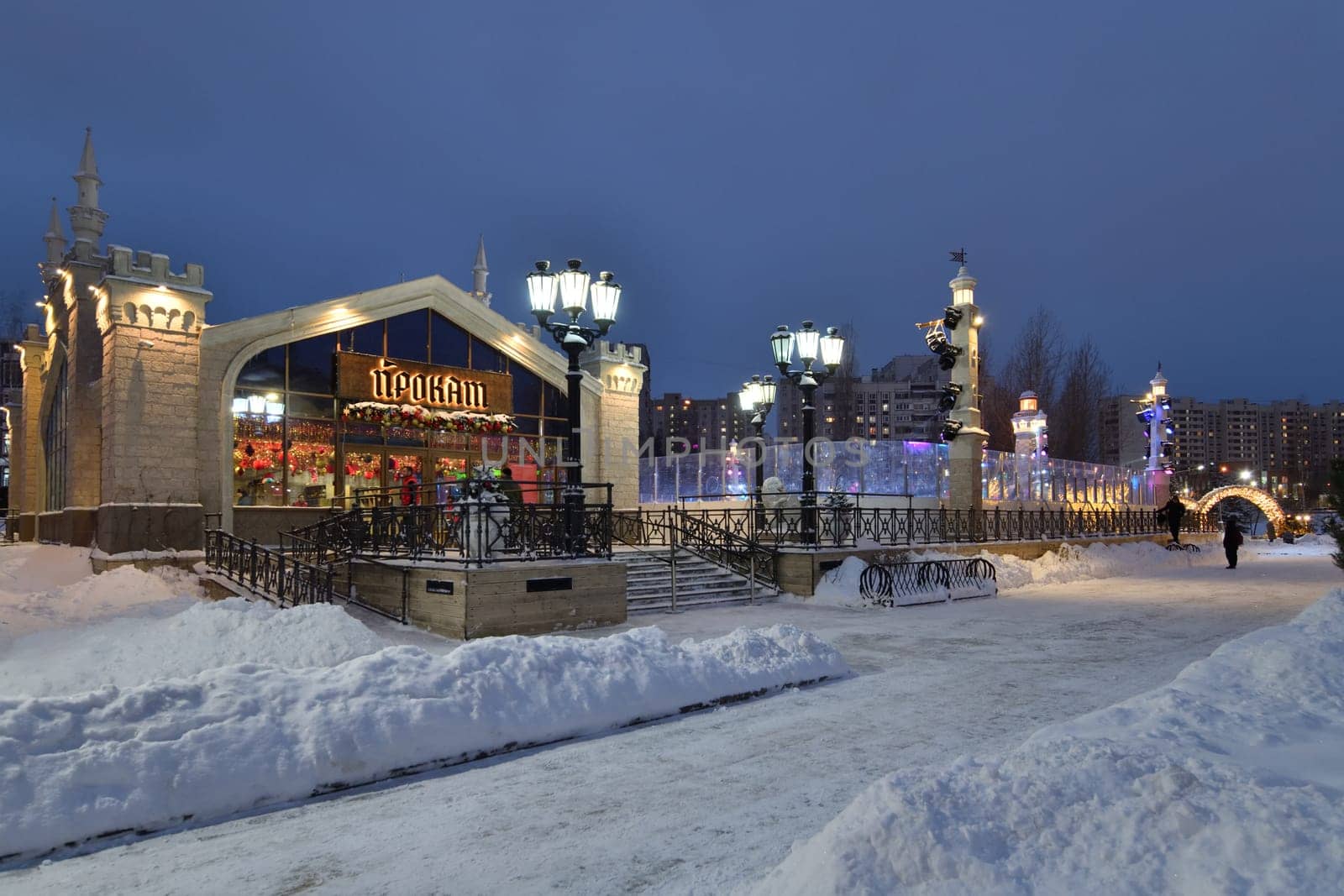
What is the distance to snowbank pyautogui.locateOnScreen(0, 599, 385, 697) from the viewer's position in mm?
9047

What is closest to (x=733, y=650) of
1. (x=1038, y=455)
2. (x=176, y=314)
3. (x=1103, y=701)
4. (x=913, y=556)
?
(x=1103, y=701)

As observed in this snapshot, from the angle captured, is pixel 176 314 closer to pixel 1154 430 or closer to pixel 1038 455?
pixel 1038 455

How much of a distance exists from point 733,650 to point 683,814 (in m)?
3.89

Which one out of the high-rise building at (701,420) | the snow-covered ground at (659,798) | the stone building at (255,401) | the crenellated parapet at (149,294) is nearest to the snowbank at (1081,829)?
the snow-covered ground at (659,798)

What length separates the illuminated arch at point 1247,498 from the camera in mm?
48719

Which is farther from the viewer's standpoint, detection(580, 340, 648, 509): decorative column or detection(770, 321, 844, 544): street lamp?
detection(580, 340, 648, 509): decorative column

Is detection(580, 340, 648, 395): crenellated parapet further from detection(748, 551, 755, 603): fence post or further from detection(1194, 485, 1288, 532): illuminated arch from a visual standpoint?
detection(1194, 485, 1288, 532): illuminated arch

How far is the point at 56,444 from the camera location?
23.2 m

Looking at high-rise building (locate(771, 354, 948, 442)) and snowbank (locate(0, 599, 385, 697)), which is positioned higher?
high-rise building (locate(771, 354, 948, 442))

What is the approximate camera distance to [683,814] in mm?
5352

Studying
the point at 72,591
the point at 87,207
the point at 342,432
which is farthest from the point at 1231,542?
the point at 87,207

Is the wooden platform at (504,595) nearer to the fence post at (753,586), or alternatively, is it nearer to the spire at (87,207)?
the fence post at (753,586)

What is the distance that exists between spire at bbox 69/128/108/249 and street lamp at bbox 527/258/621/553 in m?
13.3

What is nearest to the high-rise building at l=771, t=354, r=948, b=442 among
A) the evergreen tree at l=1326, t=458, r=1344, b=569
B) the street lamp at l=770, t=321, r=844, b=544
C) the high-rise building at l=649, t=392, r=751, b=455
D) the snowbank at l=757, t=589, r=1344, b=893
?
the high-rise building at l=649, t=392, r=751, b=455
